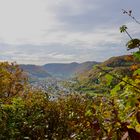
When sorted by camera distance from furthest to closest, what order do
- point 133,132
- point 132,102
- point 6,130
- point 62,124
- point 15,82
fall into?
point 15,82
point 62,124
point 6,130
point 132,102
point 133,132

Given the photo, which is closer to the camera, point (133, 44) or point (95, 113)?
point (133, 44)

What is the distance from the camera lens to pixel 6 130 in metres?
8.20

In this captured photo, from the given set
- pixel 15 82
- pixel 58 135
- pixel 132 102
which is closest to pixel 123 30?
pixel 132 102

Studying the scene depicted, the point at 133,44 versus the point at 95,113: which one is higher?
the point at 133,44

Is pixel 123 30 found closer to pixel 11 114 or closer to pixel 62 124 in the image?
pixel 11 114

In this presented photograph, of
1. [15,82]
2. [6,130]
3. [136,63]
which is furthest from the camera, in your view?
[15,82]

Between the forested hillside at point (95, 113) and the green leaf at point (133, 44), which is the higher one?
the green leaf at point (133, 44)

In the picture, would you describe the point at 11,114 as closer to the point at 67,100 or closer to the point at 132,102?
the point at 132,102

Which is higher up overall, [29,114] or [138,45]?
[138,45]

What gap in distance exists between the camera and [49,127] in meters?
11.3

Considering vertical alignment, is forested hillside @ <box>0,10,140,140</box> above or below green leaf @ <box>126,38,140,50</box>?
below

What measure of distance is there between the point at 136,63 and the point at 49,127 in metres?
7.99

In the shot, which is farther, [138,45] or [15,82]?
[15,82]

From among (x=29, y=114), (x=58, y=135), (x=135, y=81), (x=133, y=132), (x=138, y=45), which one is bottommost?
(x=58, y=135)
